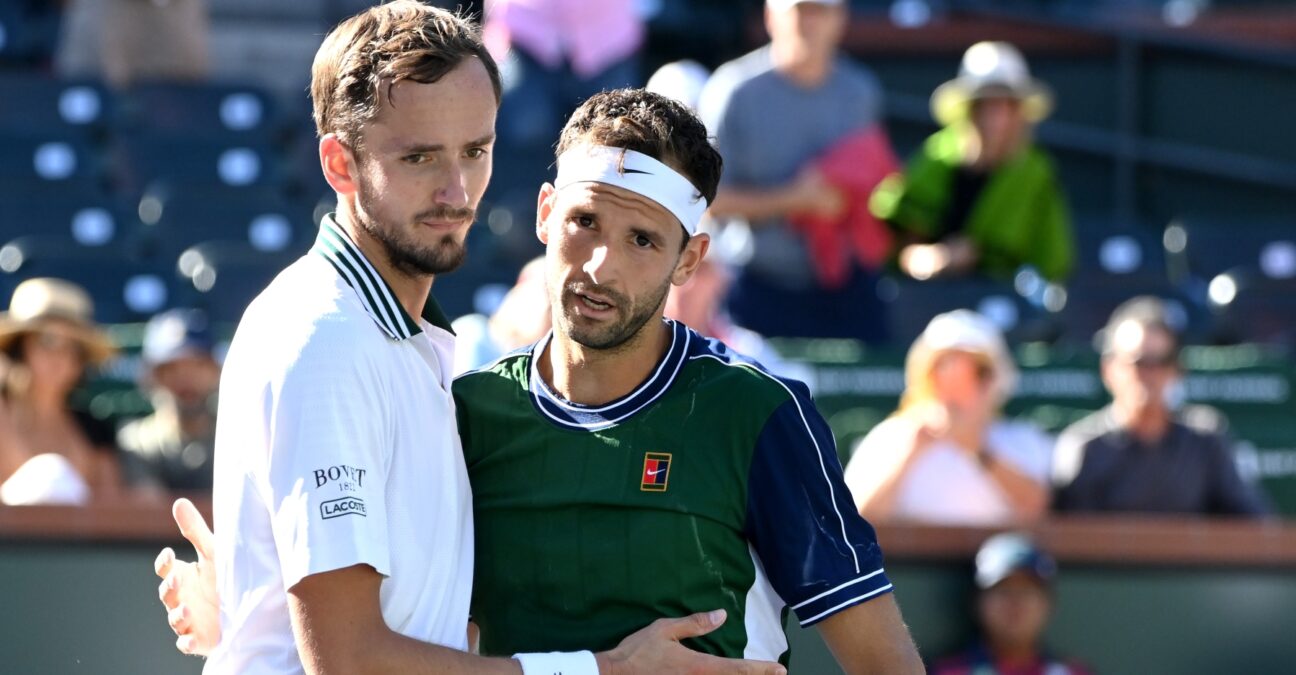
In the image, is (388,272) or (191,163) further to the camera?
(191,163)

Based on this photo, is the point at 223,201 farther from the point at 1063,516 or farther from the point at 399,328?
the point at 399,328

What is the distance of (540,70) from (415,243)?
5.33 metres

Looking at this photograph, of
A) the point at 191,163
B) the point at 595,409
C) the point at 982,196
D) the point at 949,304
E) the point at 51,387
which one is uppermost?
the point at 191,163

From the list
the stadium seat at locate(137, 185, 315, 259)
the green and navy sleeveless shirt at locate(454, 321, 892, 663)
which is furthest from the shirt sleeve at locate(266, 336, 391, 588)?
the stadium seat at locate(137, 185, 315, 259)

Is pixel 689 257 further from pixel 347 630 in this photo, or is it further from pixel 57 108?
pixel 57 108

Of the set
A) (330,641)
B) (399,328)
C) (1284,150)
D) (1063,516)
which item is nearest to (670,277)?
(399,328)

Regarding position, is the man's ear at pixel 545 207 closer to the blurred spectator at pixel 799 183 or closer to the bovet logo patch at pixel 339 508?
the bovet logo patch at pixel 339 508

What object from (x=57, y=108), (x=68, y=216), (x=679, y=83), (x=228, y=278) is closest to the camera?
(x=679, y=83)

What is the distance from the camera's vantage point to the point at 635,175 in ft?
8.97

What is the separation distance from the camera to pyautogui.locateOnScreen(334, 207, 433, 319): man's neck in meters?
2.71

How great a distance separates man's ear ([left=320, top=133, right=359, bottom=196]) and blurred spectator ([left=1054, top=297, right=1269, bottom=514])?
154 inches

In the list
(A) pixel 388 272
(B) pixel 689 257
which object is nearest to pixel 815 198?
(B) pixel 689 257

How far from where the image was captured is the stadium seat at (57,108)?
8469 mm

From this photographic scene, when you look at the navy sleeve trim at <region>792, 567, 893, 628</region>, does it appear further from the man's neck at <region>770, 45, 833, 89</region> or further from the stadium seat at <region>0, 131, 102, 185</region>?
the stadium seat at <region>0, 131, 102, 185</region>
